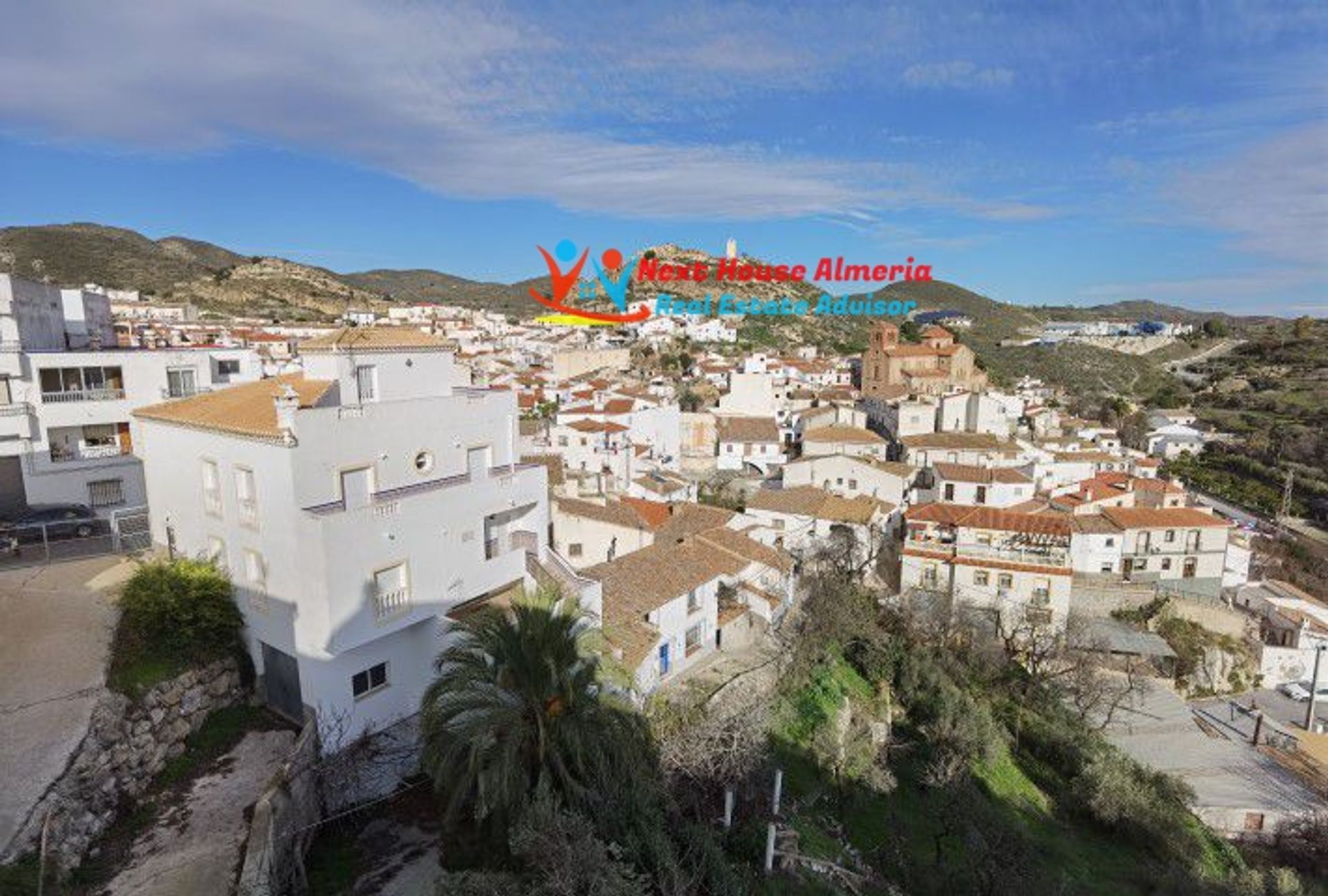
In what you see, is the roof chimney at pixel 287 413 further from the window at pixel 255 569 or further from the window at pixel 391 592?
the window at pixel 391 592

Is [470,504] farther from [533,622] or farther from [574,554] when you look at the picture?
[574,554]

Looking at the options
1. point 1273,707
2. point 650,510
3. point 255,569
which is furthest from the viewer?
point 1273,707

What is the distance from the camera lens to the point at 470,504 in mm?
17391

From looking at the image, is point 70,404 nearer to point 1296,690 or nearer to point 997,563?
point 997,563

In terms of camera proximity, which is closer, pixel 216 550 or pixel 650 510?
pixel 216 550

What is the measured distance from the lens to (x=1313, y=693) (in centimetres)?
3409

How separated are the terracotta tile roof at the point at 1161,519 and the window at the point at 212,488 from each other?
1693 inches

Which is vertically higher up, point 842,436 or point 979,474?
point 842,436

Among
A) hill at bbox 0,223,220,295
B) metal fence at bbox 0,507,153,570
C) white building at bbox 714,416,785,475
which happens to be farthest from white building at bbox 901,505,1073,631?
hill at bbox 0,223,220,295

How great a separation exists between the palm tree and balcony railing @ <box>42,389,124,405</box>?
2074 centimetres

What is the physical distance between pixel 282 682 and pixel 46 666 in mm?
4180

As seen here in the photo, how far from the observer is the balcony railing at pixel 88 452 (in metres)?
24.0

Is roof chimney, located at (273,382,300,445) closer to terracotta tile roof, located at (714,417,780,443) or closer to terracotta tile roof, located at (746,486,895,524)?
terracotta tile roof, located at (746,486,895,524)

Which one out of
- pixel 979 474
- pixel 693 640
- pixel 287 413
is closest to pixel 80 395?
pixel 287 413
